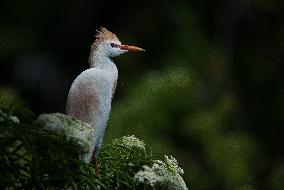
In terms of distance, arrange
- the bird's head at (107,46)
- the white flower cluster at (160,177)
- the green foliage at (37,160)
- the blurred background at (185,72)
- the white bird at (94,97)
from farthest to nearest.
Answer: the blurred background at (185,72) < the bird's head at (107,46) < the white bird at (94,97) < the white flower cluster at (160,177) < the green foliage at (37,160)

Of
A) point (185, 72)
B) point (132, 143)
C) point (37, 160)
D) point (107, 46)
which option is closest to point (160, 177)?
point (132, 143)

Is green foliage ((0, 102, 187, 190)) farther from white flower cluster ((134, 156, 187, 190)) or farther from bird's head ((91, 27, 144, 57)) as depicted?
bird's head ((91, 27, 144, 57))

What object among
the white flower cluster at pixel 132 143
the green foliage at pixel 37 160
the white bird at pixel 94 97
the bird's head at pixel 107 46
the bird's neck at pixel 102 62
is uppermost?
the bird's head at pixel 107 46

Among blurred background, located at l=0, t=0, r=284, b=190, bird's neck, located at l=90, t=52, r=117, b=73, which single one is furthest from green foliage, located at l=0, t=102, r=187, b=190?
blurred background, located at l=0, t=0, r=284, b=190

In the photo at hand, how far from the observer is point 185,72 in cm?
683

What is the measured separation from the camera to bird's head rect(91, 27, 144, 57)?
111 inches

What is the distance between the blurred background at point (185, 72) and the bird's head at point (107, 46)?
10.8ft

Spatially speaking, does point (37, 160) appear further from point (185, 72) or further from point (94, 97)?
point (185, 72)

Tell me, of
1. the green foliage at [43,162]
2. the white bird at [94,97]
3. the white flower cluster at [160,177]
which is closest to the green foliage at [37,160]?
the green foliage at [43,162]

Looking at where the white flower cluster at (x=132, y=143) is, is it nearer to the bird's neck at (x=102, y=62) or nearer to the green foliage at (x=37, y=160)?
the bird's neck at (x=102, y=62)

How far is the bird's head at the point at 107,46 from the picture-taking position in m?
2.81

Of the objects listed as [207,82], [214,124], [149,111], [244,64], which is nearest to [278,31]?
[244,64]

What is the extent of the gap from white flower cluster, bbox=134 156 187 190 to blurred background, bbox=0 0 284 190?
12.0 ft

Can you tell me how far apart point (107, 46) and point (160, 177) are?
18.0 inches
